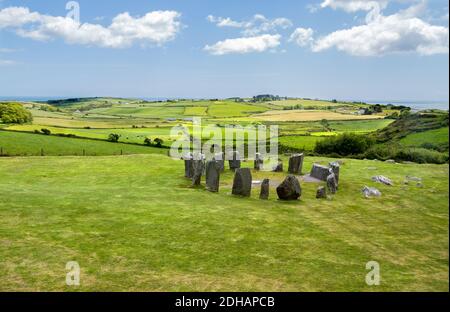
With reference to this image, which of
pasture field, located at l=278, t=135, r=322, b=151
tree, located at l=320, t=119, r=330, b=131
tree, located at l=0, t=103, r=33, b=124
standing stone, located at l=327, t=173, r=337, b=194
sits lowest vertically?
pasture field, located at l=278, t=135, r=322, b=151

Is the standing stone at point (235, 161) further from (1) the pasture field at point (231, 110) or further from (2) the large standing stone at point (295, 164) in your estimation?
(1) the pasture field at point (231, 110)

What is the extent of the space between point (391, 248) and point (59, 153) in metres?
39.5

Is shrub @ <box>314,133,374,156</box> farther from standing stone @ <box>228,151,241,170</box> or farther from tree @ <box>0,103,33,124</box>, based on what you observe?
tree @ <box>0,103,33,124</box>

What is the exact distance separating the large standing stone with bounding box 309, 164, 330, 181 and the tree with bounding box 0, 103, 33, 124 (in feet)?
174

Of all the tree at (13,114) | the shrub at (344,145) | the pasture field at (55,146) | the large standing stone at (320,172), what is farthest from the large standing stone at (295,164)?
the tree at (13,114)

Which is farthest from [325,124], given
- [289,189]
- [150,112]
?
[289,189]

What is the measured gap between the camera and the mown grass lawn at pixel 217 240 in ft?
31.4

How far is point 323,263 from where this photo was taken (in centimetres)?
1083

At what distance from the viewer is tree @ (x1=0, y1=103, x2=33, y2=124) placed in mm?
63406

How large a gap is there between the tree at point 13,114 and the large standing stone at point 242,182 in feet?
179

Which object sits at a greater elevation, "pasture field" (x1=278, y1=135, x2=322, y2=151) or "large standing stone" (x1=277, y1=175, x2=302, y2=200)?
"large standing stone" (x1=277, y1=175, x2=302, y2=200)

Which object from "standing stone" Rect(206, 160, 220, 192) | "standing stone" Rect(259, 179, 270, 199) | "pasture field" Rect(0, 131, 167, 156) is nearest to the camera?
"standing stone" Rect(259, 179, 270, 199)

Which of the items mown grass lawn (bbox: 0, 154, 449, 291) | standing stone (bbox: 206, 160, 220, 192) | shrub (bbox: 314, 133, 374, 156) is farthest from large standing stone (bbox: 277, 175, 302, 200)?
shrub (bbox: 314, 133, 374, 156)
